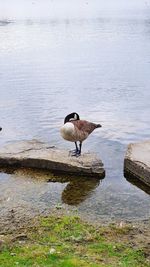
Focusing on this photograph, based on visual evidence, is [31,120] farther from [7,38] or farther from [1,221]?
[7,38]

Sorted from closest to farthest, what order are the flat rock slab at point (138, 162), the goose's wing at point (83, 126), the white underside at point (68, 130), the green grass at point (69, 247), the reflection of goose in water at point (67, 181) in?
the green grass at point (69, 247), the reflection of goose in water at point (67, 181), the flat rock slab at point (138, 162), the white underside at point (68, 130), the goose's wing at point (83, 126)

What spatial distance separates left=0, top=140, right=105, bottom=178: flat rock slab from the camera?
53.8 ft

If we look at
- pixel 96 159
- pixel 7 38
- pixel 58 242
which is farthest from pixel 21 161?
pixel 7 38

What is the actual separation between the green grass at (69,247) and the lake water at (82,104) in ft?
5.04

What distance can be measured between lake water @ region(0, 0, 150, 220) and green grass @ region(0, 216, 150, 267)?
154cm

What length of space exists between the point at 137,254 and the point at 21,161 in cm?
764

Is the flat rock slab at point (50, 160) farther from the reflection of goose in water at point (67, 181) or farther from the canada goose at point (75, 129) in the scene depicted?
the canada goose at point (75, 129)

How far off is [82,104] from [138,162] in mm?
11784

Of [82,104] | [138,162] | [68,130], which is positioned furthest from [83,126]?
[82,104]

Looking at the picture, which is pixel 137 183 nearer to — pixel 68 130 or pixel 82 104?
pixel 68 130

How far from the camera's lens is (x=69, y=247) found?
412 inches

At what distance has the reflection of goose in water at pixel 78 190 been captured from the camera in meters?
14.4

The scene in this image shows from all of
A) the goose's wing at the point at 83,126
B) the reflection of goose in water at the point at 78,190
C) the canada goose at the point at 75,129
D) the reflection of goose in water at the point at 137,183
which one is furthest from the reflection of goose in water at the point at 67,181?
the goose's wing at the point at 83,126

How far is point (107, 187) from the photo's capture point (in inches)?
615
